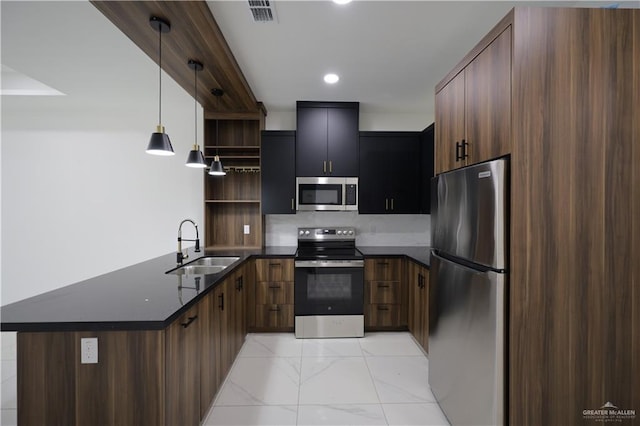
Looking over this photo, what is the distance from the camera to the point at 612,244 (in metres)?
1.32

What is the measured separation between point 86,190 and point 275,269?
8.82 feet

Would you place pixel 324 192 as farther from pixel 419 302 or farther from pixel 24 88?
pixel 24 88

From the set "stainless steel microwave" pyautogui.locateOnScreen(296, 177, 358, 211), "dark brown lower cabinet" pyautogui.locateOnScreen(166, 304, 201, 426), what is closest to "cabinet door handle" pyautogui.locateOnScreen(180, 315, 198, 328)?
"dark brown lower cabinet" pyautogui.locateOnScreen(166, 304, 201, 426)

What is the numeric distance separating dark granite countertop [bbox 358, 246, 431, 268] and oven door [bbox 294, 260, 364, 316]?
0.29m

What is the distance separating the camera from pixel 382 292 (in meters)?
3.25

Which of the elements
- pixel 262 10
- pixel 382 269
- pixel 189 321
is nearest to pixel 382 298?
pixel 382 269

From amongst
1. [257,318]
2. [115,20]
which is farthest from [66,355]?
[257,318]

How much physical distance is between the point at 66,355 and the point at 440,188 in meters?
2.17

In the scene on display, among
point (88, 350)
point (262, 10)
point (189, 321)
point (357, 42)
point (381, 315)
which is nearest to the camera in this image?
point (88, 350)

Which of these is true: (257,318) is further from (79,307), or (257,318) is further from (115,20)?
(115,20)

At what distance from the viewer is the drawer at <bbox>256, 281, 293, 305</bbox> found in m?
3.22

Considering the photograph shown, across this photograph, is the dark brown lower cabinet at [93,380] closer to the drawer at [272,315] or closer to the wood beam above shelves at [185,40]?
the wood beam above shelves at [185,40]

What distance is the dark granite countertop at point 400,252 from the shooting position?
116 inches

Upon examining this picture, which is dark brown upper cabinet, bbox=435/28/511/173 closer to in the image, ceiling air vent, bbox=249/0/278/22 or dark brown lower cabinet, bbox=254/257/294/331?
ceiling air vent, bbox=249/0/278/22
